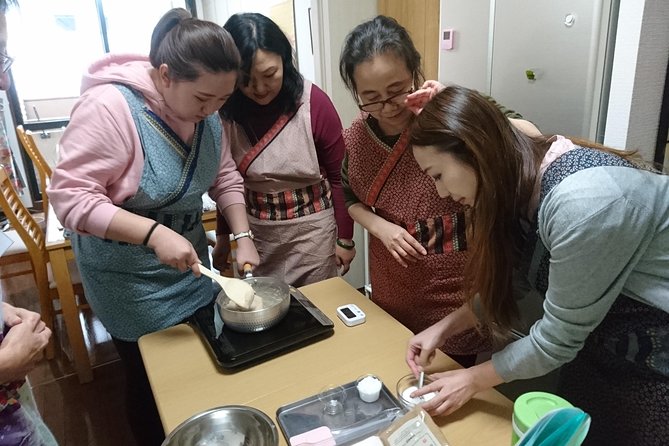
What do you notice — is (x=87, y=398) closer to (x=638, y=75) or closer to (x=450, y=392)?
(x=450, y=392)

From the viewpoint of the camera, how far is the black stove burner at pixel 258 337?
3.34 feet

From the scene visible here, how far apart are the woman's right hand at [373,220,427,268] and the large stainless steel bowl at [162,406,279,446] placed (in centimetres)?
51

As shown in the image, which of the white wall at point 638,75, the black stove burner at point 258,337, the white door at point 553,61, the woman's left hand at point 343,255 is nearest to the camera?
the black stove burner at point 258,337

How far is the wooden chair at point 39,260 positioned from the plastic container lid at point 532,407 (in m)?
2.22

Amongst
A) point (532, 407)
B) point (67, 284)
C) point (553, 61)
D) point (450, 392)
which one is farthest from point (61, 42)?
point (532, 407)

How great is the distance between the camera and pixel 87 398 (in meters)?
2.23

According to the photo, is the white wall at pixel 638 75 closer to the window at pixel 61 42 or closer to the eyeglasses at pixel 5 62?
the eyeglasses at pixel 5 62

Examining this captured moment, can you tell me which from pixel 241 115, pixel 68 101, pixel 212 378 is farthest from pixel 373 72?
pixel 68 101

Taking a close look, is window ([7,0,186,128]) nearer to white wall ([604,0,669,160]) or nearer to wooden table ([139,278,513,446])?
wooden table ([139,278,513,446])

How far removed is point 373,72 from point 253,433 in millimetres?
802

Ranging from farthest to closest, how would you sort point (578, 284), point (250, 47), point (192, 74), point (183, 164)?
point (250, 47)
point (183, 164)
point (192, 74)
point (578, 284)

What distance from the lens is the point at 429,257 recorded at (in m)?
1.17

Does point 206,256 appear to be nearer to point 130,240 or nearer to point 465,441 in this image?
point 130,240

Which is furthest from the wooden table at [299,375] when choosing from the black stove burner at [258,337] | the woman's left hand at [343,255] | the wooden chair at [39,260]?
the wooden chair at [39,260]
